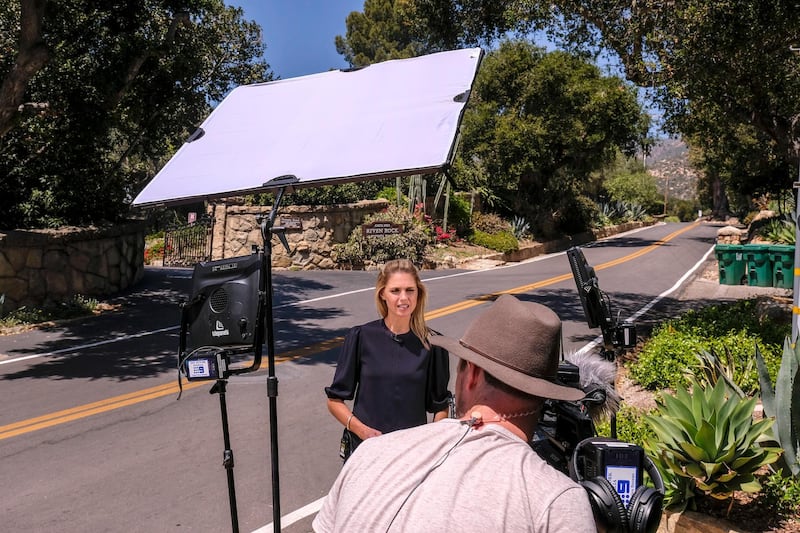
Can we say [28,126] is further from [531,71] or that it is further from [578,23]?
[531,71]

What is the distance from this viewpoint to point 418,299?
4.23 metres

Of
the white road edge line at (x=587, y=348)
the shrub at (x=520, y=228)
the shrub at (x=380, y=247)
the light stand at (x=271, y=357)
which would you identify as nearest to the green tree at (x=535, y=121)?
the shrub at (x=520, y=228)

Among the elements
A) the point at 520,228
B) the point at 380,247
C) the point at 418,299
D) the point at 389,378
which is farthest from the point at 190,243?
the point at 389,378

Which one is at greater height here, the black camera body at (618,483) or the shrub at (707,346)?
the black camera body at (618,483)

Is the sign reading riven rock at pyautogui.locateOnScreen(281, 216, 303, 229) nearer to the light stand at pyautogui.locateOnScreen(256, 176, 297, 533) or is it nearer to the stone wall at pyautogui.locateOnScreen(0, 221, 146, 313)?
the light stand at pyautogui.locateOnScreen(256, 176, 297, 533)

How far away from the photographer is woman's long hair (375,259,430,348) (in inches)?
163

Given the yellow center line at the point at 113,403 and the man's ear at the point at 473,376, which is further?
the yellow center line at the point at 113,403

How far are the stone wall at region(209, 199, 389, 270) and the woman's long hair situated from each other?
19816 mm

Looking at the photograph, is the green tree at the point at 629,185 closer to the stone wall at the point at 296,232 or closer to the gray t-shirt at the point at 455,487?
the stone wall at the point at 296,232

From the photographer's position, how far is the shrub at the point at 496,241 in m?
28.1

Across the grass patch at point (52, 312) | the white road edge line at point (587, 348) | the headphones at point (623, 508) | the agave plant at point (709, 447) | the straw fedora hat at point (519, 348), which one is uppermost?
the straw fedora hat at point (519, 348)

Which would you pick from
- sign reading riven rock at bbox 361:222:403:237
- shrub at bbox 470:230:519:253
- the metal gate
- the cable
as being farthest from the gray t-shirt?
shrub at bbox 470:230:519:253

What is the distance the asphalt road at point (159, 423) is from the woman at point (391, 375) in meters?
0.55

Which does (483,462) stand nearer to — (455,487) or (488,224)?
(455,487)
